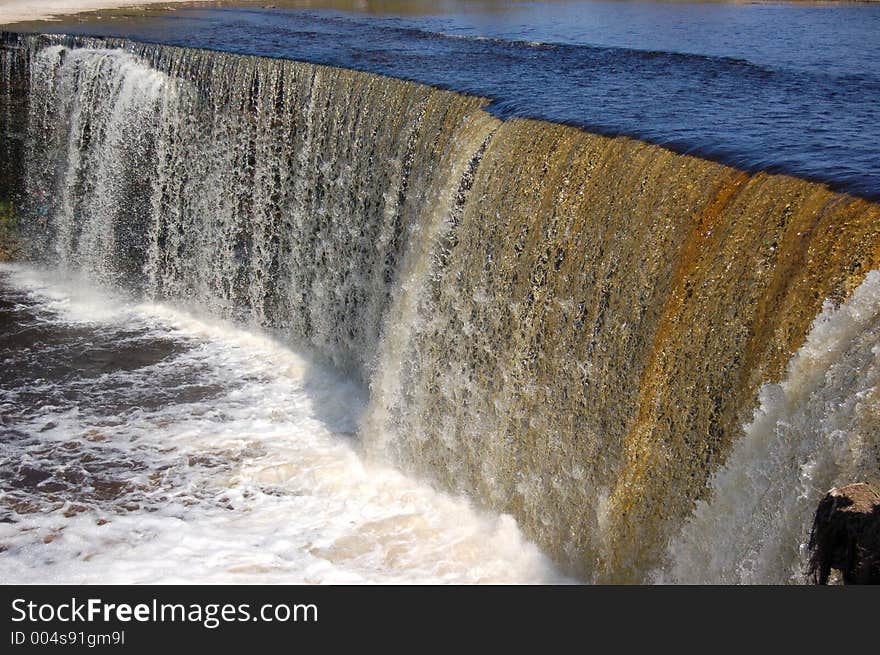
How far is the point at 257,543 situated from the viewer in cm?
673

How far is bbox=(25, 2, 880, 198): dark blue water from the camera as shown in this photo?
7156 millimetres

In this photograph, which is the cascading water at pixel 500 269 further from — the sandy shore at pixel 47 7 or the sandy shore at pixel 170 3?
the sandy shore at pixel 170 3

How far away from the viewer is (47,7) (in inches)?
703

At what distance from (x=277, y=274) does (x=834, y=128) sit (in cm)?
551

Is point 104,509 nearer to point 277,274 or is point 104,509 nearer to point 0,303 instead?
point 277,274

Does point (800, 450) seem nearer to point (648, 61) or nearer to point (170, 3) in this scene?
point (648, 61)

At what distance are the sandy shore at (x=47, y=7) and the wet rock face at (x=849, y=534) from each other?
1502cm

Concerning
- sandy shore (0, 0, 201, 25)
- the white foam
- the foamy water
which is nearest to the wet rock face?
the white foam

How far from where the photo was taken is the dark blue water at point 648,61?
23.5ft

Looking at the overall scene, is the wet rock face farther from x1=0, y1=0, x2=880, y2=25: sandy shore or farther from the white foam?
x1=0, y1=0, x2=880, y2=25: sandy shore

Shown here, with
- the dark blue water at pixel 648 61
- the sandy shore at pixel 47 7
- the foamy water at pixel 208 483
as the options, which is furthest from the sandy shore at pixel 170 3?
the foamy water at pixel 208 483

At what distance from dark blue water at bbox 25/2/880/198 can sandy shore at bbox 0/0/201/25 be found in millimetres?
1267

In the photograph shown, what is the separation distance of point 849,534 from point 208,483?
4.93m
